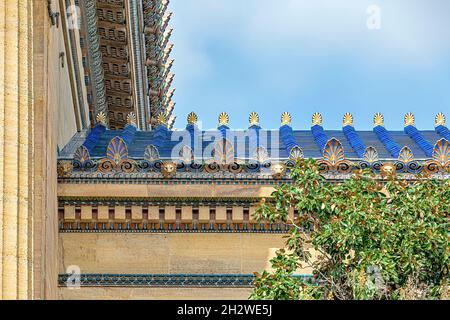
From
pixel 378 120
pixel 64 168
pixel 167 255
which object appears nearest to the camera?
pixel 167 255

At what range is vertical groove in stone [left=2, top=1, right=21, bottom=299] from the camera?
73.4 feet

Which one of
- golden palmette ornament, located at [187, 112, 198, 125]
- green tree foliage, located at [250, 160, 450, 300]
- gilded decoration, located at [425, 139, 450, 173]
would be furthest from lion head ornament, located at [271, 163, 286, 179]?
green tree foliage, located at [250, 160, 450, 300]

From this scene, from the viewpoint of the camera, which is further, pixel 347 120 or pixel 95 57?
pixel 95 57

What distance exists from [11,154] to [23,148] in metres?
0.20

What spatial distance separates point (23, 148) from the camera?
22891 mm

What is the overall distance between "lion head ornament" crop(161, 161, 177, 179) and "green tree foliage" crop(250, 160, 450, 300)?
160 inches

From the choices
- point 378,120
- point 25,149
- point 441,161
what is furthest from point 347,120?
point 25,149

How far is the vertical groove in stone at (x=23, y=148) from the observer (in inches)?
885

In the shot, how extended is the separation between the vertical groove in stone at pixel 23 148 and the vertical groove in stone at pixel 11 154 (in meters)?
0.07

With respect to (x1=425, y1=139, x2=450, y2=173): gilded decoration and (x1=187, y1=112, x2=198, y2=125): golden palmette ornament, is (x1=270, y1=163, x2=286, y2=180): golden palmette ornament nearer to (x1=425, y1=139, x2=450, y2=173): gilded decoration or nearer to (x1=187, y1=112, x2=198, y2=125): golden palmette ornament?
(x1=425, y1=139, x2=450, y2=173): gilded decoration

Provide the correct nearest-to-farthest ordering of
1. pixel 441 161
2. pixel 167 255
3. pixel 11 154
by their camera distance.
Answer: pixel 11 154 → pixel 167 255 → pixel 441 161

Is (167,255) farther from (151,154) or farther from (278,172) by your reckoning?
(278,172)

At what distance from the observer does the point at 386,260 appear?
21.3 meters
